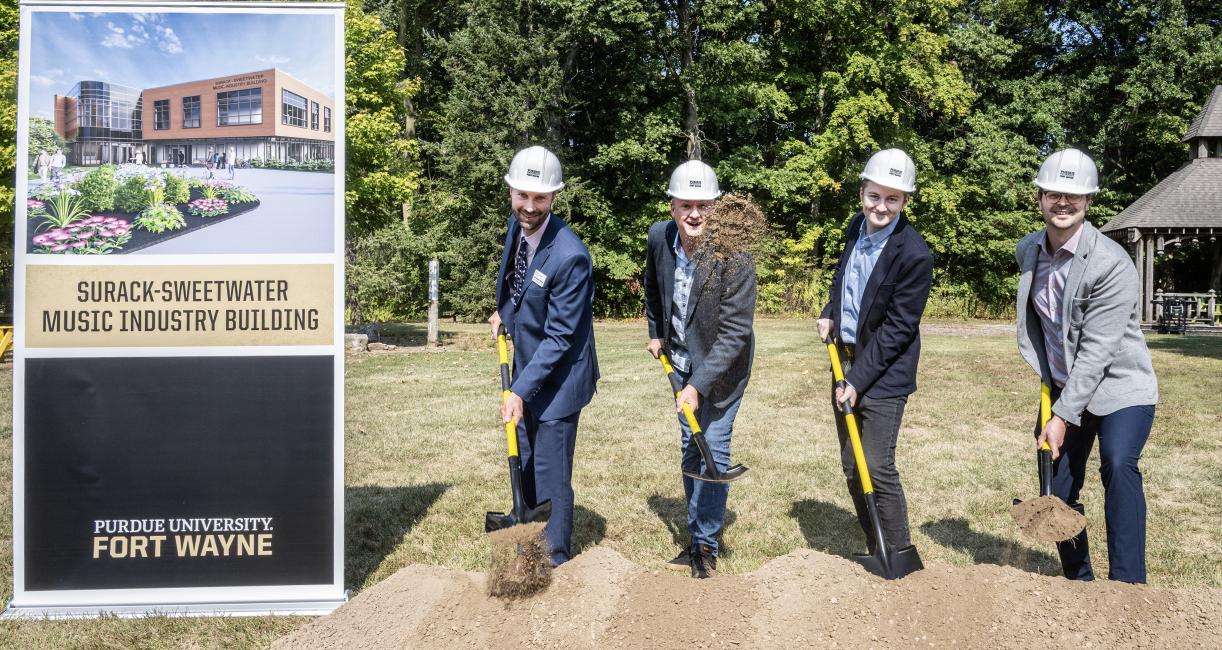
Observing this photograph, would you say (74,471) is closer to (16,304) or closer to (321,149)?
(16,304)

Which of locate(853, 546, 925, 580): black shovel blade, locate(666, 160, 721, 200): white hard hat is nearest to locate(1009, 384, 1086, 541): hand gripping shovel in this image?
locate(853, 546, 925, 580): black shovel blade

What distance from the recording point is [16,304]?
13.4 ft

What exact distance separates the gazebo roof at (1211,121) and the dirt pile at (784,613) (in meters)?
27.7

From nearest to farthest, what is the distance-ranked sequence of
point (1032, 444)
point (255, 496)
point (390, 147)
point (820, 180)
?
point (255, 496), point (1032, 444), point (390, 147), point (820, 180)

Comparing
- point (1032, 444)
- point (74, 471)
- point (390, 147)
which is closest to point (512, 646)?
point (74, 471)

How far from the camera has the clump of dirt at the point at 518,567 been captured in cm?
337

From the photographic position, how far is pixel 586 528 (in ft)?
18.7

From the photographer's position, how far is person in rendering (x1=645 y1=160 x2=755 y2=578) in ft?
14.1

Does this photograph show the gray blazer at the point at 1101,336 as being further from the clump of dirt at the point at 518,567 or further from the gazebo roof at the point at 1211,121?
the gazebo roof at the point at 1211,121

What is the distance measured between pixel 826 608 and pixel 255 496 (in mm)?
2552

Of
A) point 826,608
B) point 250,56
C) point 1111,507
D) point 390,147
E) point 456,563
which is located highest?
point 390,147

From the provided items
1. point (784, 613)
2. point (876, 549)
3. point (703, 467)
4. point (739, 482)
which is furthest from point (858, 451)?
point (739, 482)

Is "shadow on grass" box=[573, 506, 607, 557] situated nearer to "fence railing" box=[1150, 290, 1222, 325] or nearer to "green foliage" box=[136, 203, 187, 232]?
"green foliage" box=[136, 203, 187, 232]

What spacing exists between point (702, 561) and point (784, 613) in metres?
1.50
